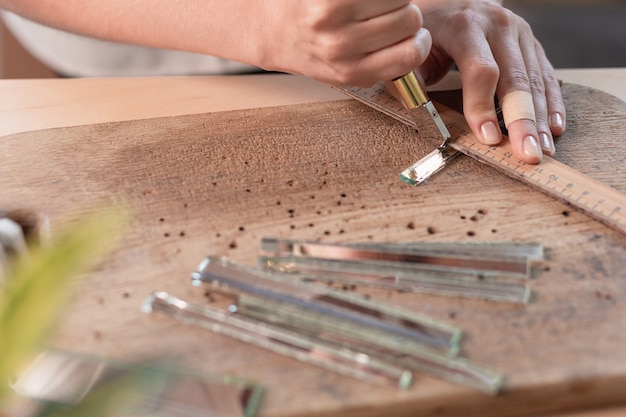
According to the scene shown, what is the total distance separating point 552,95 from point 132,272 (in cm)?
74

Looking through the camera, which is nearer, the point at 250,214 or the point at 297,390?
the point at 297,390

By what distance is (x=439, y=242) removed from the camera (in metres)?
0.89

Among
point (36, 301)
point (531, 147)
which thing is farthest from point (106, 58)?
point (36, 301)

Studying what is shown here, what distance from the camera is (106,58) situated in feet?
5.06

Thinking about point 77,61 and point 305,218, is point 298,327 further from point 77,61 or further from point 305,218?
point 77,61

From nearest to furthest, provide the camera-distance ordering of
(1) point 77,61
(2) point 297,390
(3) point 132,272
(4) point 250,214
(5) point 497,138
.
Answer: (2) point 297,390
(3) point 132,272
(4) point 250,214
(5) point 497,138
(1) point 77,61

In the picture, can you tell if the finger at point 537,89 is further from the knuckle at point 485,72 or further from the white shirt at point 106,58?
the white shirt at point 106,58

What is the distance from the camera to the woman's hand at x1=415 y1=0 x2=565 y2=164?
1.08 m

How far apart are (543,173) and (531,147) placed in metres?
0.05

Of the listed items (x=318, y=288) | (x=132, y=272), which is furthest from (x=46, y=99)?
(x=318, y=288)

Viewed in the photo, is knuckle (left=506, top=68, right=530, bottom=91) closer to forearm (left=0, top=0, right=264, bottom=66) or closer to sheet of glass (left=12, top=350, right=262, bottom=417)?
forearm (left=0, top=0, right=264, bottom=66)

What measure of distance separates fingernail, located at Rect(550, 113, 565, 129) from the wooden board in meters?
0.02

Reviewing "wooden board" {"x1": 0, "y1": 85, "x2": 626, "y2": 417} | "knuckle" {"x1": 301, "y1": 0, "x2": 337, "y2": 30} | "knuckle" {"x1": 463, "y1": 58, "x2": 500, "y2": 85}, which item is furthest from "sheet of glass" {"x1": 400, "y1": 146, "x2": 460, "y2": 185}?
"knuckle" {"x1": 301, "y1": 0, "x2": 337, "y2": 30}

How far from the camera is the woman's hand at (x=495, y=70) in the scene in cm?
108
